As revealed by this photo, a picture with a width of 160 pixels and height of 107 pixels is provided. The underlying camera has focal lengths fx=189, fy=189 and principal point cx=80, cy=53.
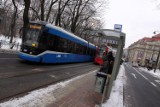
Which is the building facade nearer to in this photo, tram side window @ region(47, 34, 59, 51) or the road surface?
the road surface

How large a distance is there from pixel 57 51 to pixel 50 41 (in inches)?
A: 65.7

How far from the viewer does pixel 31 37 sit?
568 inches

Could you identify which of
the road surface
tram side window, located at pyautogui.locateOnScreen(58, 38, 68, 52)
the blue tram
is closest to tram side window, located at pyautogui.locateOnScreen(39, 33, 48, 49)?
the blue tram

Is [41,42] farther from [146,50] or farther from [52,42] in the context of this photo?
[146,50]

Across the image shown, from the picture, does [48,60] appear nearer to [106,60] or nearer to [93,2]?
[106,60]

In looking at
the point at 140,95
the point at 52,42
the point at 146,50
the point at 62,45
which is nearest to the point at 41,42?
the point at 52,42

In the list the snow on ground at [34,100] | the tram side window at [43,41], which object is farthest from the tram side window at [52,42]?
the snow on ground at [34,100]

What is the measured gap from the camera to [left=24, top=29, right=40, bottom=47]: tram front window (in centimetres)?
1420

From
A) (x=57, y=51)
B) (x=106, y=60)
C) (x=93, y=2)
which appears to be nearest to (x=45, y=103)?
(x=106, y=60)

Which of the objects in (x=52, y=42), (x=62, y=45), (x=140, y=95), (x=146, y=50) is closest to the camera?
(x=140, y=95)

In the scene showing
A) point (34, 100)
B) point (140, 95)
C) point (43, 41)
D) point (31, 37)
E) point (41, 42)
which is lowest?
point (140, 95)

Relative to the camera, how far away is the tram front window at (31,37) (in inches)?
559

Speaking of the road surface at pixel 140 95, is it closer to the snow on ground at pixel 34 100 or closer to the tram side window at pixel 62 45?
the snow on ground at pixel 34 100

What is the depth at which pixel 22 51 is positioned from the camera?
14.4m
